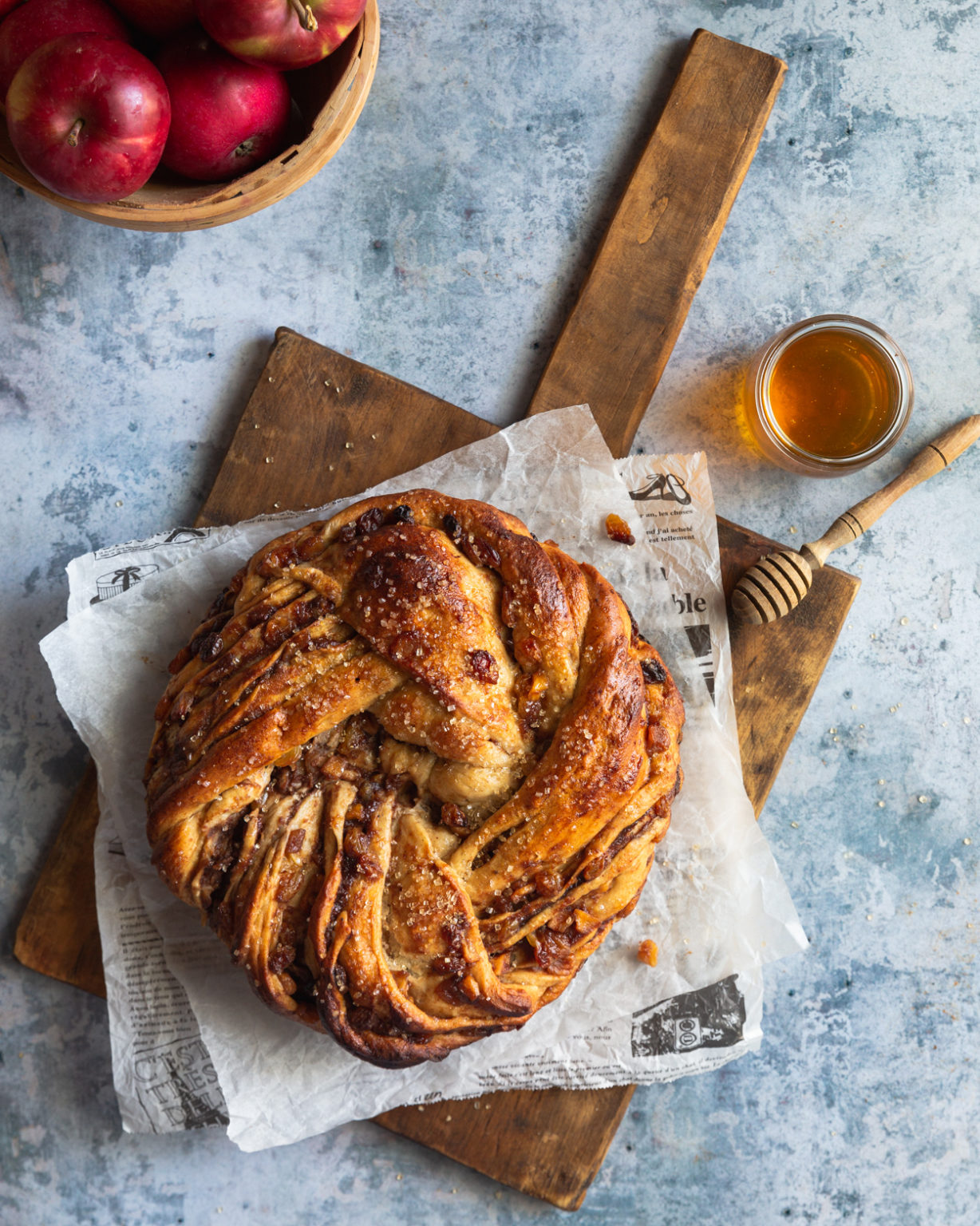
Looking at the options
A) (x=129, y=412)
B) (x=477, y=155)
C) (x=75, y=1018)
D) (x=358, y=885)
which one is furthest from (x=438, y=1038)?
(x=477, y=155)

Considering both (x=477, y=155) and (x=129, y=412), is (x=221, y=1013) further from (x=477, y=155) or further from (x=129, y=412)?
(x=477, y=155)

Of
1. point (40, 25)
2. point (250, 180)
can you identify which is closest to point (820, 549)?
point (250, 180)

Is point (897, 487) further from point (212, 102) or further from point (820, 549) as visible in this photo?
point (212, 102)

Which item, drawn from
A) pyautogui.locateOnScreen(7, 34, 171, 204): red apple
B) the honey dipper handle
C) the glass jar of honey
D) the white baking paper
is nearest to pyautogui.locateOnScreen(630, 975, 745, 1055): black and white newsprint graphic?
the white baking paper

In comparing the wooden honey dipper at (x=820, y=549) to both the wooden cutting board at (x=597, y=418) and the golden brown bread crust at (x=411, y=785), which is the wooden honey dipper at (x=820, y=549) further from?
the golden brown bread crust at (x=411, y=785)

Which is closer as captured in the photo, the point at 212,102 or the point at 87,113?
the point at 87,113

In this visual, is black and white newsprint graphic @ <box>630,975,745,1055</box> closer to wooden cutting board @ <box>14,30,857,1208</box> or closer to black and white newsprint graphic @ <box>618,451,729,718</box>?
wooden cutting board @ <box>14,30,857,1208</box>

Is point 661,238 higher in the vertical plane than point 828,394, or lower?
higher
